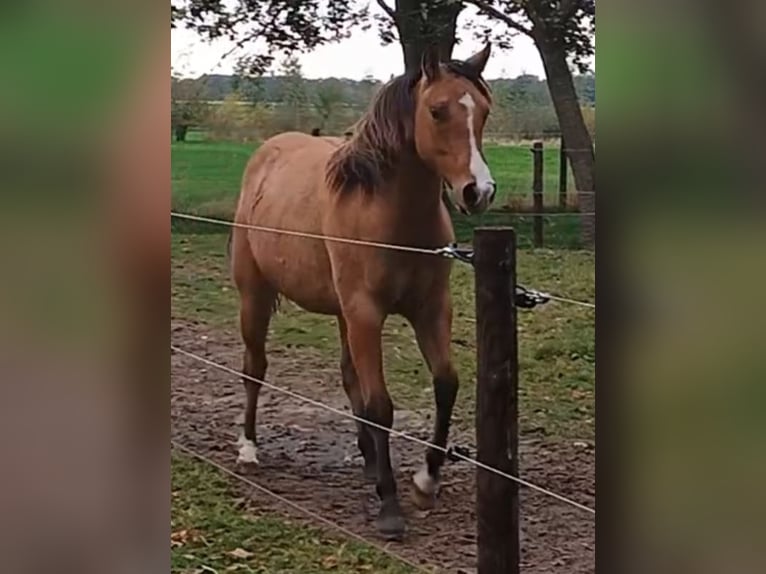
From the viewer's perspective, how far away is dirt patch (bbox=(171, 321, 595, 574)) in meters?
1.61

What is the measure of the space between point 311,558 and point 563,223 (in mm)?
676

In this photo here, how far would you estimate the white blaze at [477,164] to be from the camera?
1585mm

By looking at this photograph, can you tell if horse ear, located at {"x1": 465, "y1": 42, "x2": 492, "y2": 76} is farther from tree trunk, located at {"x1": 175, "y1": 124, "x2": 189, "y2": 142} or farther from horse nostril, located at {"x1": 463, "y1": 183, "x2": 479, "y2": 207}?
tree trunk, located at {"x1": 175, "y1": 124, "x2": 189, "y2": 142}

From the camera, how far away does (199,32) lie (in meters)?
1.69

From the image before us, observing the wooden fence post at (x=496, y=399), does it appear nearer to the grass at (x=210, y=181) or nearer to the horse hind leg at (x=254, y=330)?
the grass at (x=210, y=181)

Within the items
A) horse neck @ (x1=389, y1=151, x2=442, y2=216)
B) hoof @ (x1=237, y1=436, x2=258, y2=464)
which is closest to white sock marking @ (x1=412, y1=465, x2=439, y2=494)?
hoof @ (x1=237, y1=436, x2=258, y2=464)

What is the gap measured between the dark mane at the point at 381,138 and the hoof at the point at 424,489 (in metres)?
0.46

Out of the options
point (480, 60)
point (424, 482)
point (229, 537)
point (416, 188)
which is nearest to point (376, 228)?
point (416, 188)

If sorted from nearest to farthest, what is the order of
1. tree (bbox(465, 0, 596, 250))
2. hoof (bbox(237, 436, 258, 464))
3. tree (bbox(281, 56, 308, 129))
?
tree (bbox(465, 0, 596, 250)) → tree (bbox(281, 56, 308, 129)) → hoof (bbox(237, 436, 258, 464))

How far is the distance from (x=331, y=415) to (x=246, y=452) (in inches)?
6.6

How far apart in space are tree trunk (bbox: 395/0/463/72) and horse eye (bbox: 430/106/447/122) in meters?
0.07

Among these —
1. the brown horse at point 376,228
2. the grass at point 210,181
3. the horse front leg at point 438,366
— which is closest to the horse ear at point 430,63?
the brown horse at point 376,228
